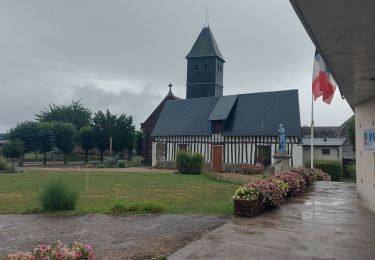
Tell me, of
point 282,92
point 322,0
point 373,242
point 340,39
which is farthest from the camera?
point 282,92

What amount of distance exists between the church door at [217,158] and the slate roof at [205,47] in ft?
36.2

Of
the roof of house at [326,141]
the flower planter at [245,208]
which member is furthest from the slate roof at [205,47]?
the flower planter at [245,208]

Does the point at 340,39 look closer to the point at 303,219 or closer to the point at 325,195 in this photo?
the point at 303,219

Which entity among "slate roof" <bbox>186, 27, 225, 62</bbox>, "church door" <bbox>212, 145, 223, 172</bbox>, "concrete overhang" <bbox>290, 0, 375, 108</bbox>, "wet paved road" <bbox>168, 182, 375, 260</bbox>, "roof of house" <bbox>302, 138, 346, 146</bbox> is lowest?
"wet paved road" <bbox>168, 182, 375, 260</bbox>

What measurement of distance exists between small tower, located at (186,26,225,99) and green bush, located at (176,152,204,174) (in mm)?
12359

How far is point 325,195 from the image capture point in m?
10.5

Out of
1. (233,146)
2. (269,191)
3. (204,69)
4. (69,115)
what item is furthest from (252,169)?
(69,115)

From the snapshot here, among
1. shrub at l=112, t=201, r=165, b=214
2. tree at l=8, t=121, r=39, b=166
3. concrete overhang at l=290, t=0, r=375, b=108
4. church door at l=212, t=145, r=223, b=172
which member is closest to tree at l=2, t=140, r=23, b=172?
tree at l=8, t=121, r=39, b=166

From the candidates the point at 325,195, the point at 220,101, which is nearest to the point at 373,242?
the point at 325,195

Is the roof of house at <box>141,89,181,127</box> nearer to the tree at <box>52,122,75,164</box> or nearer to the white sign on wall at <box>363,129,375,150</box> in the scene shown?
the tree at <box>52,122,75,164</box>

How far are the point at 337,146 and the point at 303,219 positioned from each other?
68.8ft

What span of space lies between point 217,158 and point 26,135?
2069 cm

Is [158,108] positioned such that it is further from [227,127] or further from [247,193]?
[247,193]

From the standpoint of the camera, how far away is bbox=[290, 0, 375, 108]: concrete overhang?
2.92 m
